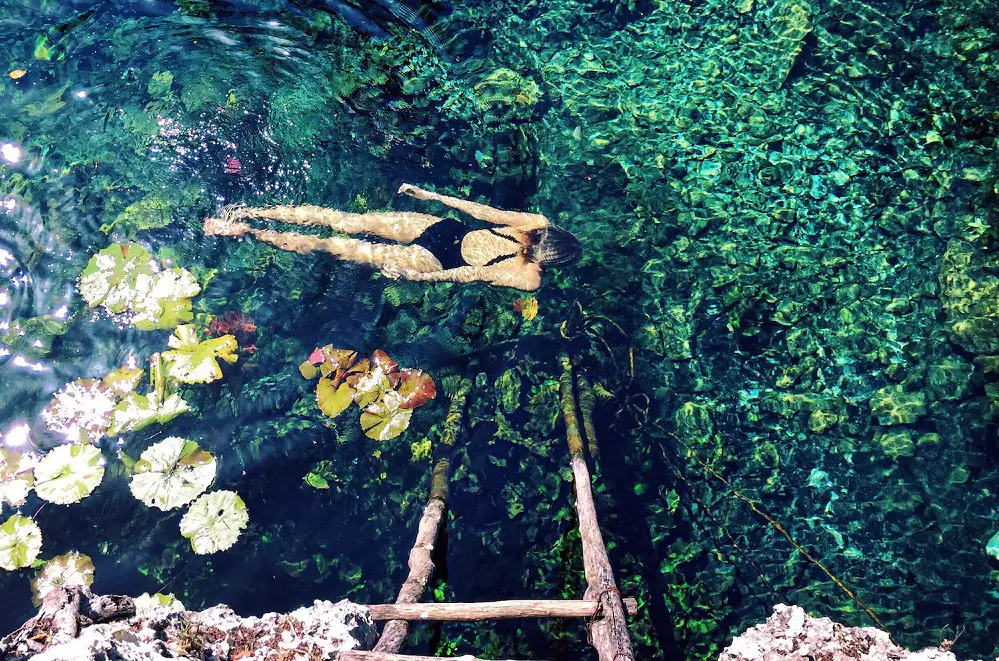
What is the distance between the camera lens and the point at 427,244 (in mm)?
6012

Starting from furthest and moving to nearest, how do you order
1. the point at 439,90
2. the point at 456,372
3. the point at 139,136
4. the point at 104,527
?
the point at 439,90
the point at 139,136
the point at 456,372
the point at 104,527

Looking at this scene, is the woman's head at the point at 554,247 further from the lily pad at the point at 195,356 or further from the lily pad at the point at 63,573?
the lily pad at the point at 63,573

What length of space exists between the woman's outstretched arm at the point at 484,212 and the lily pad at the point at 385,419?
2.22 m

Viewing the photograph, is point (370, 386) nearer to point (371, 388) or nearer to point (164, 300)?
point (371, 388)

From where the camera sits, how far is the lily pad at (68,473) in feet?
15.0

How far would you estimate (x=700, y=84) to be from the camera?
23.8ft

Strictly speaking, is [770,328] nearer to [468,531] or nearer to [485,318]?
[485,318]

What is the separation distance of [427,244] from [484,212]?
0.78 m

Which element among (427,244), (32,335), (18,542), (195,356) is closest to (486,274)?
(427,244)

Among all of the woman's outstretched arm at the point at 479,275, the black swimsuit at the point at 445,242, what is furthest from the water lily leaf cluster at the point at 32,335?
the black swimsuit at the point at 445,242

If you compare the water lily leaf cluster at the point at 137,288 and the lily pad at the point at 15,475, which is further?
the water lily leaf cluster at the point at 137,288

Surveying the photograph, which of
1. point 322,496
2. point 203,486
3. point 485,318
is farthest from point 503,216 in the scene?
point 203,486

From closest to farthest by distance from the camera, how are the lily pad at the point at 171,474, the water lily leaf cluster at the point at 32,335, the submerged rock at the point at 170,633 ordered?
the submerged rock at the point at 170,633, the lily pad at the point at 171,474, the water lily leaf cluster at the point at 32,335

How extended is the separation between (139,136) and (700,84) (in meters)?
6.36
